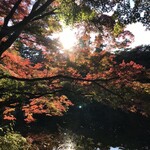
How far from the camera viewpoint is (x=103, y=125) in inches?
1141

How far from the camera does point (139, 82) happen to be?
335 inches

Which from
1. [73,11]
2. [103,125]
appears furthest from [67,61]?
[103,125]

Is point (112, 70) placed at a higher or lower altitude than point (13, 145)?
higher

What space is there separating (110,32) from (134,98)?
88.8 inches

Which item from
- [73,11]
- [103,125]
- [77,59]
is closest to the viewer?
[73,11]

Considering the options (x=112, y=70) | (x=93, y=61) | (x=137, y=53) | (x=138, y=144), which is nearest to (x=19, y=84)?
(x=93, y=61)

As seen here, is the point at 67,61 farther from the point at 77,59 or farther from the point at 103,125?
the point at 103,125

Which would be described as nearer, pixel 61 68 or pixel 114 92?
pixel 114 92

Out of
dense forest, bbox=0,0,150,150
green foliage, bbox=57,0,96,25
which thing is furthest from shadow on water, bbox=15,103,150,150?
green foliage, bbox=57,0,96,25

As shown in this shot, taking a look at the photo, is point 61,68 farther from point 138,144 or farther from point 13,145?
point 138,144

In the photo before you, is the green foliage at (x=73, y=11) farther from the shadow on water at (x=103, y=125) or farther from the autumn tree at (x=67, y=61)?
the shadow on water at (x=103, y=125)

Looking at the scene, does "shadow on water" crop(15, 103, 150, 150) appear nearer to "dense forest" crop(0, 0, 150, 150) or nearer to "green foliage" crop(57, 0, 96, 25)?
"dense forest" crop(0, 0, 150, 150)

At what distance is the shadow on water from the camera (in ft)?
72.4

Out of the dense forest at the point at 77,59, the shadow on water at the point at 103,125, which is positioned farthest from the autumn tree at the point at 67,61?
the shadow on water at the point at 103,125
